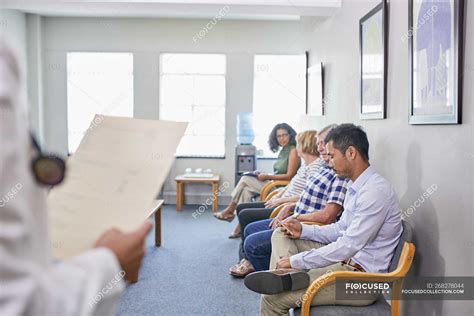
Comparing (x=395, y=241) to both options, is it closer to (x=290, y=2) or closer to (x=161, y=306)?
(x=161, y=306)

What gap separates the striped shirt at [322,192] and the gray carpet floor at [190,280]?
2.68ft

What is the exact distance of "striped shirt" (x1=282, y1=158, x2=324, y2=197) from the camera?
378 cm

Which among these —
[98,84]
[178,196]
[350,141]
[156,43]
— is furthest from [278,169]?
[98,84]

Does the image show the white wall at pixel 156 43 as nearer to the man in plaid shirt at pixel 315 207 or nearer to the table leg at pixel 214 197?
the table leg at pixel 214 197

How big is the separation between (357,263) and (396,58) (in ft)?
4.34

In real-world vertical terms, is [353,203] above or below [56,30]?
below

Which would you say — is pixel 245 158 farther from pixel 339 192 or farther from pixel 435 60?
pixel 435 60

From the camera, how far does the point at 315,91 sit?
18.8ft

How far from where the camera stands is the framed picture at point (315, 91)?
533 centimetres

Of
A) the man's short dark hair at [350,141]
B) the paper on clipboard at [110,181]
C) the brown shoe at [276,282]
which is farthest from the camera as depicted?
the man's short dark hair at [350,141]

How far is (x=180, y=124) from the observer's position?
103 cm

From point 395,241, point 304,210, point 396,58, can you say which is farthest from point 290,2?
point 395,241

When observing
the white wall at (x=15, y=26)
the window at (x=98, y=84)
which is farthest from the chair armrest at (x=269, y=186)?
the white wall at (x=15, y=26)

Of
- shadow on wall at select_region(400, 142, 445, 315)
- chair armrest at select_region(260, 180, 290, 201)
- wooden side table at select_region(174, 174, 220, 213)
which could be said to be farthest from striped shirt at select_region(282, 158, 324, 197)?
wooden side table at select_region(174, 174, 220, 213)
